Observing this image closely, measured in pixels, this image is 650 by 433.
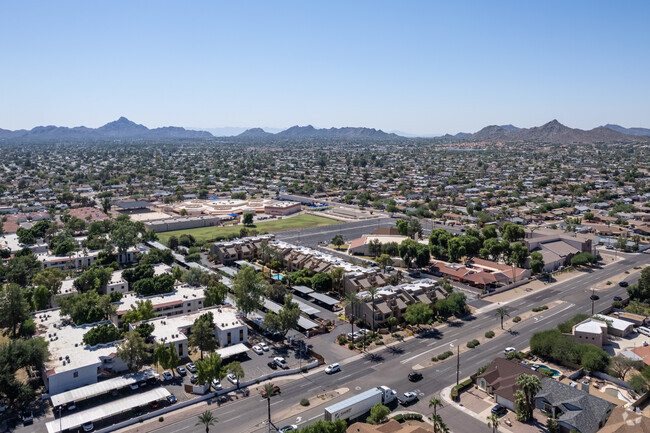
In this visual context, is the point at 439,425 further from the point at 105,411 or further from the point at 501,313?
the point at 105,411

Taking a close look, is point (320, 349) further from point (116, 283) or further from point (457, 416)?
point (116, 283)

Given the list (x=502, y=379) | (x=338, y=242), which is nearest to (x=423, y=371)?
(x=502, y=379)

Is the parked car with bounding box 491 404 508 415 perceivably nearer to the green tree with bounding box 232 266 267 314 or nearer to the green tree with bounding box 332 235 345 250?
the green tree with bounding box 232 266 267 314

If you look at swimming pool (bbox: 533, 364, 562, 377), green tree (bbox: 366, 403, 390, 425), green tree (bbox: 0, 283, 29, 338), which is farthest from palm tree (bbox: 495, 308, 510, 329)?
green tree (bbox: 0, 283, 29, 338)

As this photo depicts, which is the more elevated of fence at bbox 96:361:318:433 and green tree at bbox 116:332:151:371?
green tree at bbox 116:332:151:371

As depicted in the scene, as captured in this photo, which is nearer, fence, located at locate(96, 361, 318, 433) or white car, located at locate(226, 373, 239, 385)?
fence, located at locate(96, 361, 318, 433)

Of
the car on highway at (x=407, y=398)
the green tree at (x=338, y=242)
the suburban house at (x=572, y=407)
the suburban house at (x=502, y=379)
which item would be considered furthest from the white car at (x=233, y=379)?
the green tree at (x=338, y=242)
